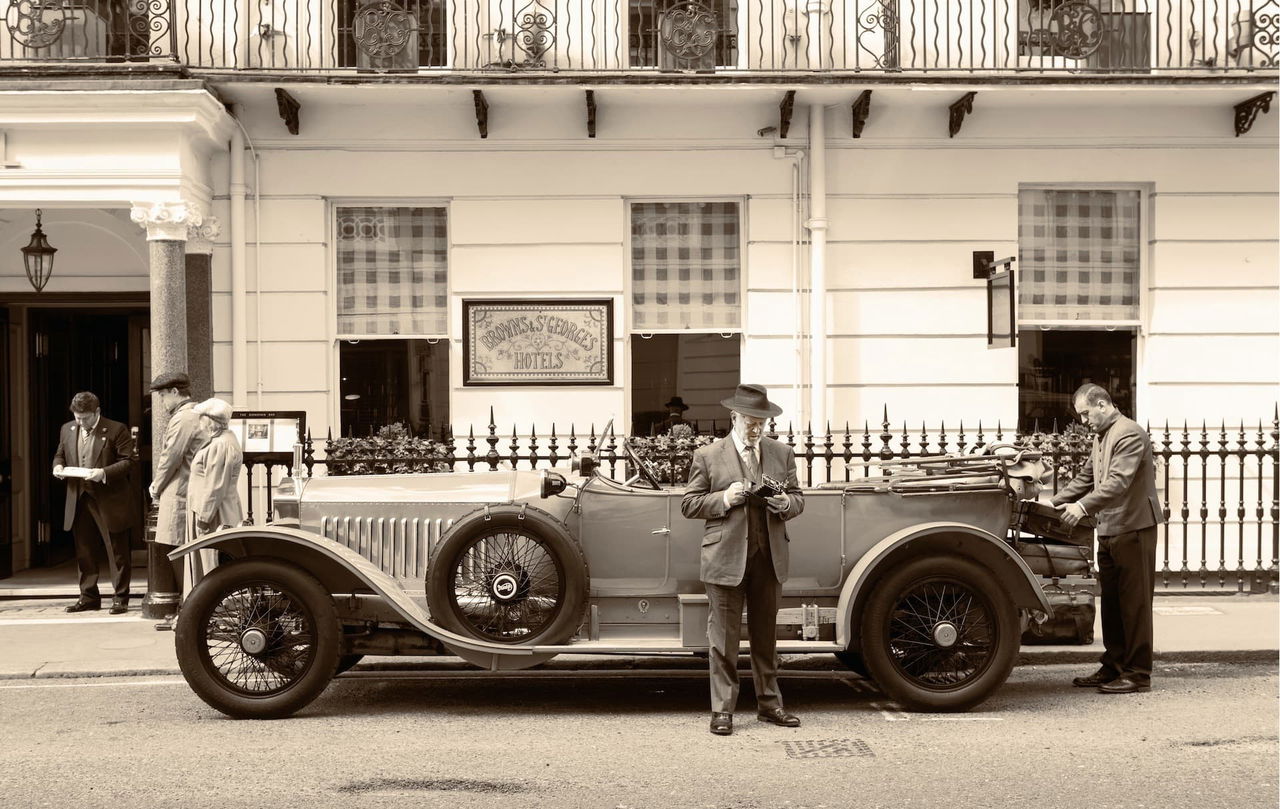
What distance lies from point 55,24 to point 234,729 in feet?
22.8

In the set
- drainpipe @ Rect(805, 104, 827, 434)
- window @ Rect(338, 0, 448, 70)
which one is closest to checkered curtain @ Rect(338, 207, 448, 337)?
window @ Rect(338, 0, 448, 70)

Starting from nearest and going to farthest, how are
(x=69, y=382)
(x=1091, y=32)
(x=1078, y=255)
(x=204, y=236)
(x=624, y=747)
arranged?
1. (x=624, y=747)
2. (x=204, y=236)
3. (x=1091, y=32)
4. (x=1078, y=255)
5. (x=69, y=382)

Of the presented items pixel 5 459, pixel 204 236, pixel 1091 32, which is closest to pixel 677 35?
pixel 1091 32

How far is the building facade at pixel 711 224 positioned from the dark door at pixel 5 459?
32 cm

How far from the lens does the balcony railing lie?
11609 mm

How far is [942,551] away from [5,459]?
9317 mm

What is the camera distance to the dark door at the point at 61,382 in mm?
12883

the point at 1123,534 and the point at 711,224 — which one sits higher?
the point at 711,224

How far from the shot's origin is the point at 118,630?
9906mm

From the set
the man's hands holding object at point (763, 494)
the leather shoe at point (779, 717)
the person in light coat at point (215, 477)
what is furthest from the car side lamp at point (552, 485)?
the person in light coat at point (215, 477)

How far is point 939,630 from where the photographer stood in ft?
23.6

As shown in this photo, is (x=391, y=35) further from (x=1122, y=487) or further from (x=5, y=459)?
(x=1122, y=487)

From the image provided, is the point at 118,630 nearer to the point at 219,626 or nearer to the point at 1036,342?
the point at 219,626

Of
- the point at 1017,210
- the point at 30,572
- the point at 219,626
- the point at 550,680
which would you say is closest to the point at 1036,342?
the point at 1017,210
